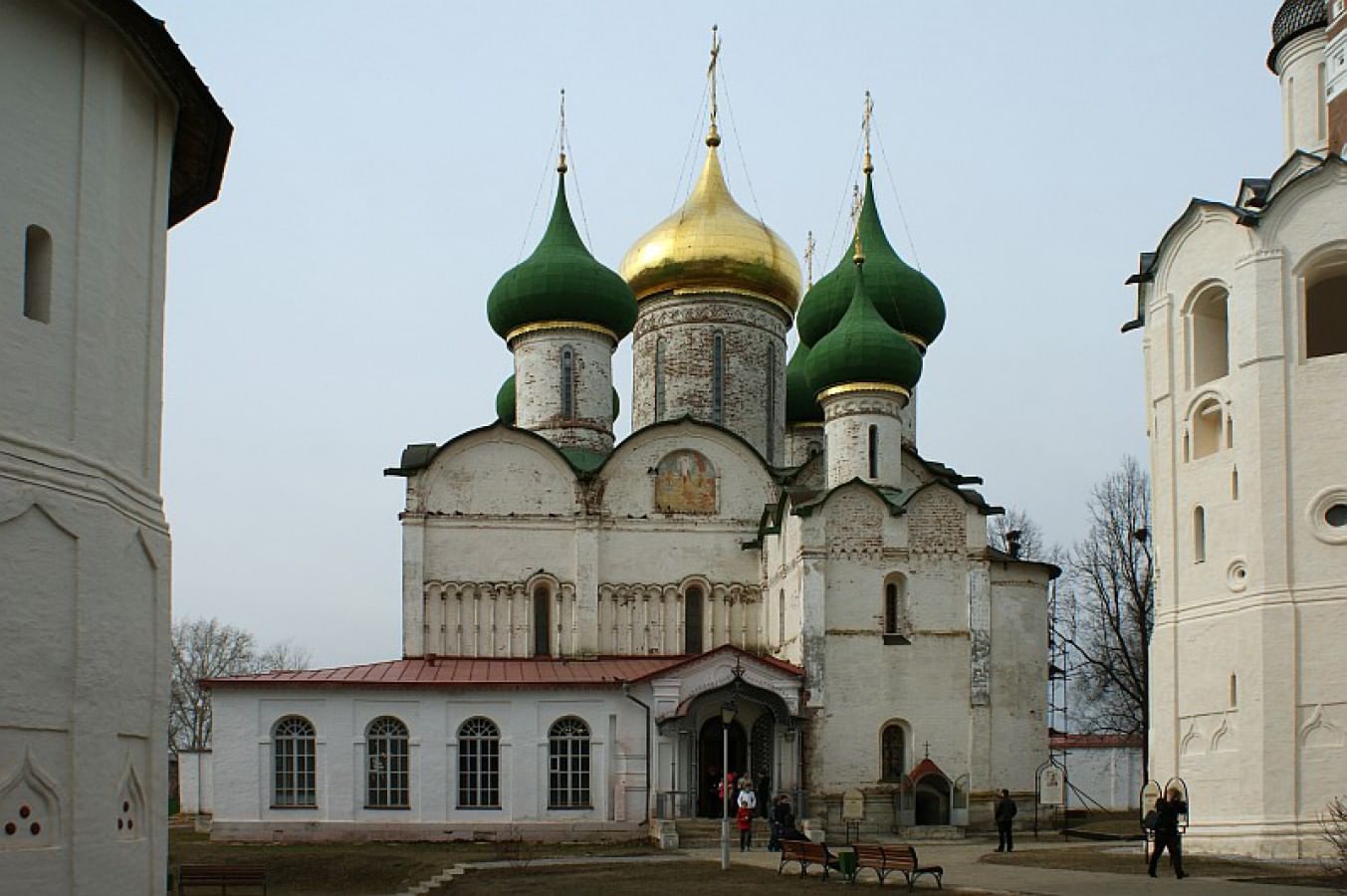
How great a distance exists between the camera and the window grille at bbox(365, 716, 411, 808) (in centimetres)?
2650

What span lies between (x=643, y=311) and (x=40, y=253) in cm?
2337

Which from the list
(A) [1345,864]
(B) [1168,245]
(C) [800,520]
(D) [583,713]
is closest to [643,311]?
(C) [800,520]

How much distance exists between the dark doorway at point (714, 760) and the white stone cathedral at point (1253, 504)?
8.14 m

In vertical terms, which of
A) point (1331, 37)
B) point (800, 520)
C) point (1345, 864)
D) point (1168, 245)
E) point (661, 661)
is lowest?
point (1345, 864)

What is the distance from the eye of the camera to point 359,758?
26.5 meters

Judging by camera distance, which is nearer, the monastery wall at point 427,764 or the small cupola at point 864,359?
the monastery wall at point 427,764

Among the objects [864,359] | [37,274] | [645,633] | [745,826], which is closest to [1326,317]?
[864,359]

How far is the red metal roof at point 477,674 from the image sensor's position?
87.1 feet

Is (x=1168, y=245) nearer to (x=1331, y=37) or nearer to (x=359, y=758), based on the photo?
(x=1331, y=37)

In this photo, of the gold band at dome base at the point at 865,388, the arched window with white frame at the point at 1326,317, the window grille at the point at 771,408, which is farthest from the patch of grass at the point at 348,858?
the arched window with white frame at the point at 1326,317

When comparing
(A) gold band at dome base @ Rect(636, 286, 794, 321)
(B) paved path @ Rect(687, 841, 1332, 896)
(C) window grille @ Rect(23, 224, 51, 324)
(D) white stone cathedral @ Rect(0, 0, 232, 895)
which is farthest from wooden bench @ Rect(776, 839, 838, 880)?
(A) gold band at dome base @ Rect(636, 286, 794, 321)

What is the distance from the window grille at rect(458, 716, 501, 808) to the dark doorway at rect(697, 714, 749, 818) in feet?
10.9

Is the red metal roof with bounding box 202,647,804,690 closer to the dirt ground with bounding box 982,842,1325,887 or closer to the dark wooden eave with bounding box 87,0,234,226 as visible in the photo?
the dirt ground with bounding box 982,842,1325,887

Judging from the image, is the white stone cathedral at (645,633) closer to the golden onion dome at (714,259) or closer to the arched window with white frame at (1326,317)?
the golden onion dome at (714,259)
